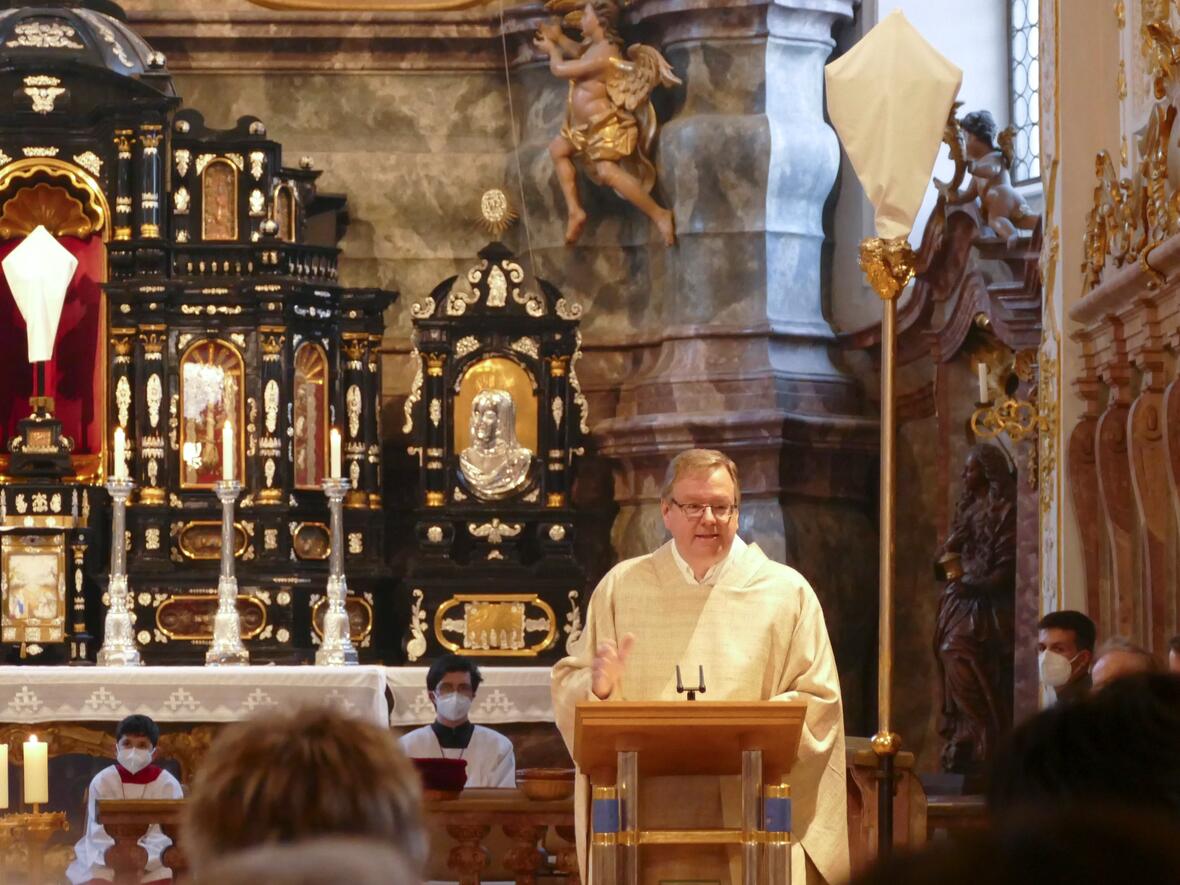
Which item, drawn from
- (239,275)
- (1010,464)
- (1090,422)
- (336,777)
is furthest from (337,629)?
(336,777)

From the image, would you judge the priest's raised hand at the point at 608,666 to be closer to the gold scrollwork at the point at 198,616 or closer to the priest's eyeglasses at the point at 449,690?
the priest's eyeglasses at the point at 449,690

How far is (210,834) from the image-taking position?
6.70 feet

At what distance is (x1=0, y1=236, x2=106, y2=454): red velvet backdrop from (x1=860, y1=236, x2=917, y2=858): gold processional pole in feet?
27.9

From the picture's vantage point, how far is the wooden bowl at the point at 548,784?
7078 mm

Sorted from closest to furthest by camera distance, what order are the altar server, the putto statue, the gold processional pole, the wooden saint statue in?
the gold processional pole < the altar server < the wooden saint statue < the putto statue

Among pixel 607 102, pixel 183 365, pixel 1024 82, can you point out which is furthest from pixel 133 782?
pixel 1024 82

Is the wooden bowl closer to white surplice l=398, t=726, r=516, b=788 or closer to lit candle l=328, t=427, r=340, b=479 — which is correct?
white surplice l=398, t=726, r=516, b=788

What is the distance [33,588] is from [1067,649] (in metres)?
7.49

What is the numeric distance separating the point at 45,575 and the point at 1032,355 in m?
6.07

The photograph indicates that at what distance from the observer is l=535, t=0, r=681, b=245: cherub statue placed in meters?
14.2

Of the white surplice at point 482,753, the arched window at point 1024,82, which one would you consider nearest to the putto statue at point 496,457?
the arched window at point 1024,82

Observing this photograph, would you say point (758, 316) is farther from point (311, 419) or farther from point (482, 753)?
point (482, 753)

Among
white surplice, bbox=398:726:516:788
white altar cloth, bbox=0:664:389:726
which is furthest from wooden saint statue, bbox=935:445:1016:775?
white altar cloth, bbox=0:664:389:726

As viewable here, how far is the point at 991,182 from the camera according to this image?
11.4 meters
